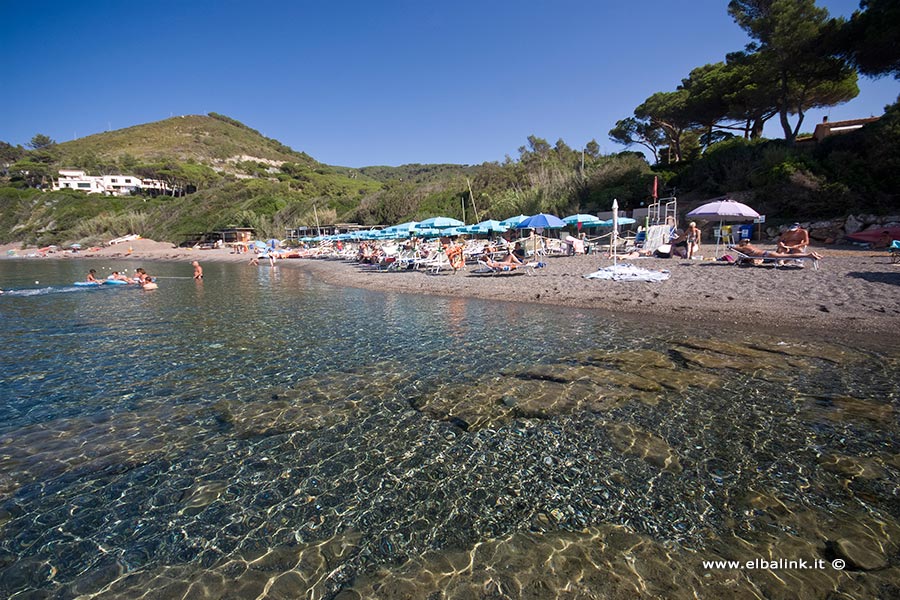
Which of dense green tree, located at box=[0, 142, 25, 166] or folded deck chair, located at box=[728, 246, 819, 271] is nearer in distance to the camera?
folded deck chair, located at box=[728, 246, 819, 271]

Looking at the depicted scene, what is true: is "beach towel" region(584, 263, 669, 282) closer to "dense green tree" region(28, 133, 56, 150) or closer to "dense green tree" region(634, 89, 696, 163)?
"dense green tree" region(634, 89, 696, 163)

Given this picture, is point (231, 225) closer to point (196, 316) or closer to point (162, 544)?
point (196, 316)

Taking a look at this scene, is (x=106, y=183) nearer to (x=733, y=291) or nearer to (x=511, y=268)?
(x=511, y=268)

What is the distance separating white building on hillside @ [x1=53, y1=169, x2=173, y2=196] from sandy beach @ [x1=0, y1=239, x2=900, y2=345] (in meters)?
91.9

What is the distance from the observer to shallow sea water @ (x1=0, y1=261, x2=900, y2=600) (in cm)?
259

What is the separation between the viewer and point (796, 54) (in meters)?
21.7

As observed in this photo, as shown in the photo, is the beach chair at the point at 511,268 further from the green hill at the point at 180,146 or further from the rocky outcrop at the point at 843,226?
the green hill at the point at 180,146

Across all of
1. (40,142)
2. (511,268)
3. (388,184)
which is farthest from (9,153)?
(511,268)

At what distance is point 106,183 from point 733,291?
349 ft

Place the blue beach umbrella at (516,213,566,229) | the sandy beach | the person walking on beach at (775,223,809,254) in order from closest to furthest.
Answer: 1. the sandy beach
2. the person walking on beach at (775,223,809,254)
3. the blue beach umbrella at (516,213,566,229)

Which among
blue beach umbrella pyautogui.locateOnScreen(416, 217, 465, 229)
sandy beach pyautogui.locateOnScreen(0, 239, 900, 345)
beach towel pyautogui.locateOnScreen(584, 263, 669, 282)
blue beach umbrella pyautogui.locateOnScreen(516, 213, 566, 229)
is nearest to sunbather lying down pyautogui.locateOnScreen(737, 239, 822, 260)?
sandy beach pyautogui.locateOnScreen(0, 239, 900, 345)

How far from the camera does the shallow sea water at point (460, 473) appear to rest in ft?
8.51

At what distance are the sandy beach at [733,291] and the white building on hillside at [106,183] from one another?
3620 inches

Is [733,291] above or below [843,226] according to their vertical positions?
below
